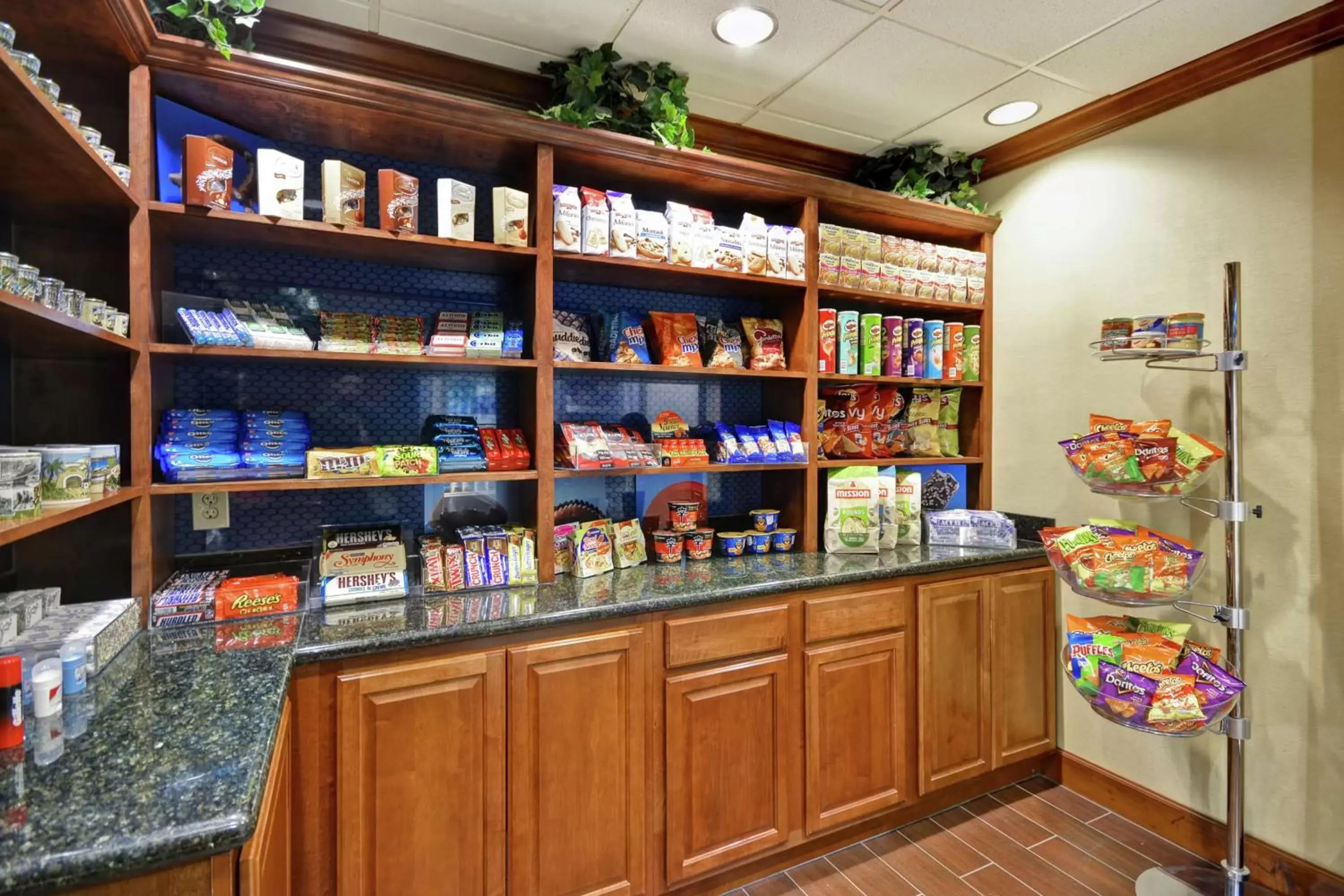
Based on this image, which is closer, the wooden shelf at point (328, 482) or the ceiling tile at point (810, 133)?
the wooden shelf at point (328, 482)

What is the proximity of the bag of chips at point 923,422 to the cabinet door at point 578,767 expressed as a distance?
66.4 inches

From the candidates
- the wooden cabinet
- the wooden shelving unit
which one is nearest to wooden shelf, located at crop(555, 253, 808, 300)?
the wooden shelving unit

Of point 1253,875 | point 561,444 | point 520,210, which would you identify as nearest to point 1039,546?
point 1253,875

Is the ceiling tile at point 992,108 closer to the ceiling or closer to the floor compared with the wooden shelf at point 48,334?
closer to the ceiling

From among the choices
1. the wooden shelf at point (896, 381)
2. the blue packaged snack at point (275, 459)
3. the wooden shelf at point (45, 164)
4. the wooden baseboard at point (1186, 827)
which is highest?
the wooden shelf at point (45, 164)

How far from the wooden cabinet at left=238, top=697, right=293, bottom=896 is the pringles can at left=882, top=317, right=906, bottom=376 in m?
2.39

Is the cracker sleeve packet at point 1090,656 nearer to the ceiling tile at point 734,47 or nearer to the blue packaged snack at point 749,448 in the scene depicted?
the blue packaged snack at point 749,448

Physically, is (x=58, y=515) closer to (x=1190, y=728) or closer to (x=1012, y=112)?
(x=1190, y=728)

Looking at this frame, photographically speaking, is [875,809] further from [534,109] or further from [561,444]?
[534,109]

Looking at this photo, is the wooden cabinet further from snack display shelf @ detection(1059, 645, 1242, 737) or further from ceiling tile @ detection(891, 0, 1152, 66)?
ceiling tile @ detection(891, 0, 1152, 66)

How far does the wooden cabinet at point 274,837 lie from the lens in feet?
3.12

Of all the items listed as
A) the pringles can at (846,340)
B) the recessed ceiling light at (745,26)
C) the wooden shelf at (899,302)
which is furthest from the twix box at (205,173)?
the pringles can at (846,340)

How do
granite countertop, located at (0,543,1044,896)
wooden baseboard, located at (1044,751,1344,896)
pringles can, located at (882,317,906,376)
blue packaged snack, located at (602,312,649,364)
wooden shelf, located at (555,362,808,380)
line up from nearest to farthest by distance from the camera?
granite countertop, located at (0,543,1044,896) → wooden baseboard, located at (1044,751,1344,896) → wooden shelf, located at (555,362,808,380) → blue packaged snack, located at (602,312,649,364) → pringles can, located at (882,317,906,376)

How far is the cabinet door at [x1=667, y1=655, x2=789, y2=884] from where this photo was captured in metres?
1.87
